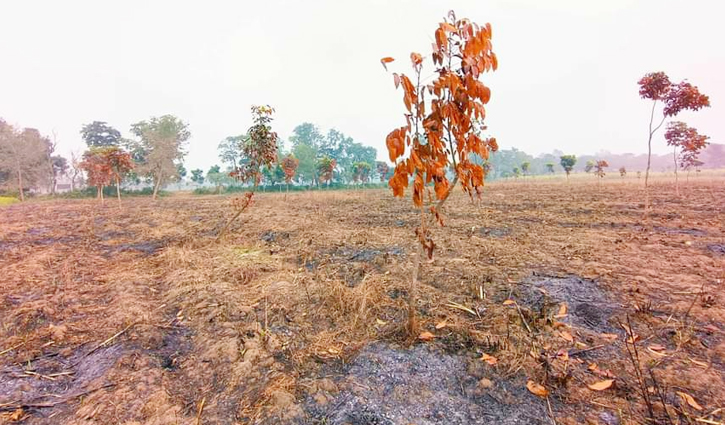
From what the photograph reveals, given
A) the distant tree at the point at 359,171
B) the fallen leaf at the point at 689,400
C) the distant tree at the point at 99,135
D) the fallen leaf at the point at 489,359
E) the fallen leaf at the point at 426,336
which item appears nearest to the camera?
the fallen leaf at the point at 689,400

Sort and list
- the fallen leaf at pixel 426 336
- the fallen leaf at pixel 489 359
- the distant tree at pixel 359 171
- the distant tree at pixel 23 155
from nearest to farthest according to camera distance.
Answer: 1. the fallen leaf at pixel 489 359
2. the fallen leaf at pixel 426 336
3. the distant tree at pixel 23 155
4. the distant tree at pixel 359 171

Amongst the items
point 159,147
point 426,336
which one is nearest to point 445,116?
point 426,336

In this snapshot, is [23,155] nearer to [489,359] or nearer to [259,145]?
[259,145]

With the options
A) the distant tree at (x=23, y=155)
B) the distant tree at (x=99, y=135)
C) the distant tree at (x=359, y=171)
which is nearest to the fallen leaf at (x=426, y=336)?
the distant tree at (x=359, y=171)

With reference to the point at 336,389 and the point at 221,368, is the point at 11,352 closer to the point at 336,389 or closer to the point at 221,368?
the point at 221,368

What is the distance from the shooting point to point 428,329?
2973 millimetres

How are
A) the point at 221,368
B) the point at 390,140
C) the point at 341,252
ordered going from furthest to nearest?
the point at 341,252, the point at 221,368, the point at 390,140

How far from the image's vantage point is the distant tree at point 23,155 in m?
29.9

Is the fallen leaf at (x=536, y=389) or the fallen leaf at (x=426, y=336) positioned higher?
the fallen leaf at (x=426, y=336)

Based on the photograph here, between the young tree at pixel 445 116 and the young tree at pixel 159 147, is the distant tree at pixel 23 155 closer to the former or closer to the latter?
the young tree at pixel 159 147

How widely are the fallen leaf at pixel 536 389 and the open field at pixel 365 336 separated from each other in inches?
1.6

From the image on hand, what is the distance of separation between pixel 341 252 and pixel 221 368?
3.51m

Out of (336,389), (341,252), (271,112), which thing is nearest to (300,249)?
(341,252)

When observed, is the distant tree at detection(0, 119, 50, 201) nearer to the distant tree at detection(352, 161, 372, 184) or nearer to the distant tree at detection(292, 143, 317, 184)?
the distant tree at detection(292, 143, 317, 184)
